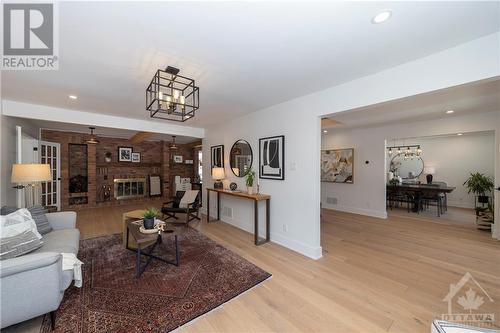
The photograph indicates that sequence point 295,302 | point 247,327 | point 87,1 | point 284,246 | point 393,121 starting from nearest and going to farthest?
1. point 87,1
2. point 247,327
3. point 295,302
4. point 284,246
5. point 393,121

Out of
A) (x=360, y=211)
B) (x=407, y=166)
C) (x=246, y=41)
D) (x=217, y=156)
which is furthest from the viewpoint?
(x=407, y=166)

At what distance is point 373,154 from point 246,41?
5.14 meters

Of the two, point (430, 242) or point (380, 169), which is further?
point (380, 169)

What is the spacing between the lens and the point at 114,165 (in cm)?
703

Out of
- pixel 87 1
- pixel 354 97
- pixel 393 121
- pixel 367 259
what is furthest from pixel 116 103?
pixel 393 121

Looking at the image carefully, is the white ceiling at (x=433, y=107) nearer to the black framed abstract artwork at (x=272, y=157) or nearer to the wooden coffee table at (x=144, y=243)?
the black framed abstract artwork at (x=272, y=157)

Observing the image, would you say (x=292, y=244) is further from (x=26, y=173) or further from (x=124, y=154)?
(x=124, y=154)

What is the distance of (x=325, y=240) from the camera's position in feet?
12.0

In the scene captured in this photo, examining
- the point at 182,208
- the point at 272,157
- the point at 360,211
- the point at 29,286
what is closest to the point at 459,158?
the point at 360,211

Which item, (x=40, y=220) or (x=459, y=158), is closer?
(x=40, y=220)

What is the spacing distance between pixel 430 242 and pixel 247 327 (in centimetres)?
368

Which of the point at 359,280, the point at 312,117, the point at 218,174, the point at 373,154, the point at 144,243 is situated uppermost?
the point at 312,117

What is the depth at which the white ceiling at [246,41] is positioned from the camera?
1.39 meters

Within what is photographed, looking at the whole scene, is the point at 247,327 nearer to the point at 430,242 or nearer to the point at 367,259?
the point at 367,259
